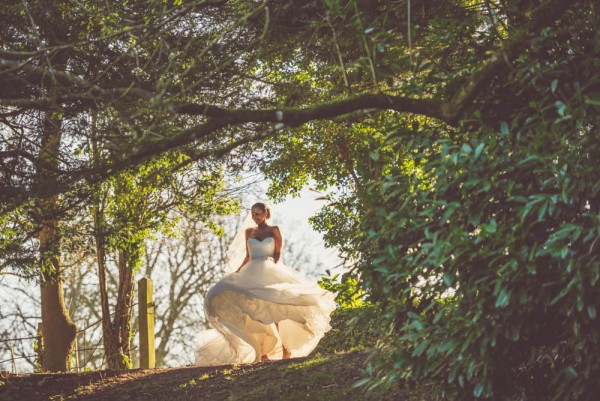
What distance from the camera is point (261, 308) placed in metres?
10.7

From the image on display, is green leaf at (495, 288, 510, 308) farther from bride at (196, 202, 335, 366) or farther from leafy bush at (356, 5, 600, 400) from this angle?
bride at (196, 202, 335, 366)

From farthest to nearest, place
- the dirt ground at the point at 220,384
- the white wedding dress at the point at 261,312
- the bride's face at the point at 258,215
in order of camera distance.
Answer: the bride's face at the point at 258,215, the white wedding dress at the point at 261,312, the dirt ground at the point at 220,384

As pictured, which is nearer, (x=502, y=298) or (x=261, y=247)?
(x=502, y=298)

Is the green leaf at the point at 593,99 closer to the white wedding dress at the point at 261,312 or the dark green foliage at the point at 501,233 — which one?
the dark green foliage at the point at 501,233

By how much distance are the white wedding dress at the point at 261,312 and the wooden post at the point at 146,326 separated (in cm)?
74

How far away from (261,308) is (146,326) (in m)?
2.00

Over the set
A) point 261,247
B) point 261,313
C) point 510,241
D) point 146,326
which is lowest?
point 510,241

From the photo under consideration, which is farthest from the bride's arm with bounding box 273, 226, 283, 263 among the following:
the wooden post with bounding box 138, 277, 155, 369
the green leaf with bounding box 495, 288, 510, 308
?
the green leaf with bounding box 495, 288, 510, 308

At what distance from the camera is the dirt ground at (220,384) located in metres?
7.96

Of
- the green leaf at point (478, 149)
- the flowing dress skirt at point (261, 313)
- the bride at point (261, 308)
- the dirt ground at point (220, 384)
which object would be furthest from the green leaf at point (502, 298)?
the bride at point (261, 308)

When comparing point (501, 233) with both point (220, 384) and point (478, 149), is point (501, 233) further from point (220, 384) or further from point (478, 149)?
point (220, 384)

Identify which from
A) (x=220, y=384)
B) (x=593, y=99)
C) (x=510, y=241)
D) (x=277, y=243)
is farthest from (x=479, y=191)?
(x=277, y=243)

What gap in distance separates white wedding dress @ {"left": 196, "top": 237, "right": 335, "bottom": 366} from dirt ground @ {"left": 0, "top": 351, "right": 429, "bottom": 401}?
3.19 ft

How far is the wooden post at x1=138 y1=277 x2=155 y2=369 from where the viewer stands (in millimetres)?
11445
